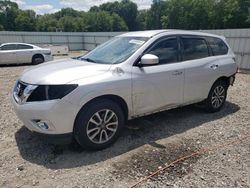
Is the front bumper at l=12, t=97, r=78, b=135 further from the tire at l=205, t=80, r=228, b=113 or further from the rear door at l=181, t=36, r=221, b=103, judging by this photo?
the tire at l=205, t=80, r=228, b=113

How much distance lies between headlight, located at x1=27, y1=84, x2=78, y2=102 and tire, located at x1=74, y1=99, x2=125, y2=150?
36cm

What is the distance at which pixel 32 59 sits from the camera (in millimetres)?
15109

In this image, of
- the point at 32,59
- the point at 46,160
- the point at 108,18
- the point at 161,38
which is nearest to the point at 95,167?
the point at 46,160

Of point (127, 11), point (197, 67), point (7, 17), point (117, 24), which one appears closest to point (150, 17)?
point (117, 24)

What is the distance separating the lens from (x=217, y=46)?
18.4ft

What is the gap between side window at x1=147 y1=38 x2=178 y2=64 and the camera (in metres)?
4.45

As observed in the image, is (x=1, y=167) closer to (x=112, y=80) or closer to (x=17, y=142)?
(x=17, y=142)

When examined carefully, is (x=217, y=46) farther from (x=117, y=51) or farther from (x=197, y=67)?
(x=117, y=51)

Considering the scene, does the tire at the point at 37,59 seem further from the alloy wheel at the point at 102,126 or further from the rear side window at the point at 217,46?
the alloy wheel at the point at 102,126

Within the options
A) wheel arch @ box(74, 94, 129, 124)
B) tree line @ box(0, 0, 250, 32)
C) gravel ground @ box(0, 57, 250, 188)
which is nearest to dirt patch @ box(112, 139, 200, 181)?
gravel ground @ box(0, 57, 250, 188)

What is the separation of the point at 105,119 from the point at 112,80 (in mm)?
579

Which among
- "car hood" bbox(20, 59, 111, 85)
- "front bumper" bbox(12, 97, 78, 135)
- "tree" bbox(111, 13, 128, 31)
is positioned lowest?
"front bumper" bbox(12, 97, 78, 135)

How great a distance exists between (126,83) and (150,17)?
72.1m

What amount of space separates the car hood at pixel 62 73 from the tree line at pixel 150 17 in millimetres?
45921
